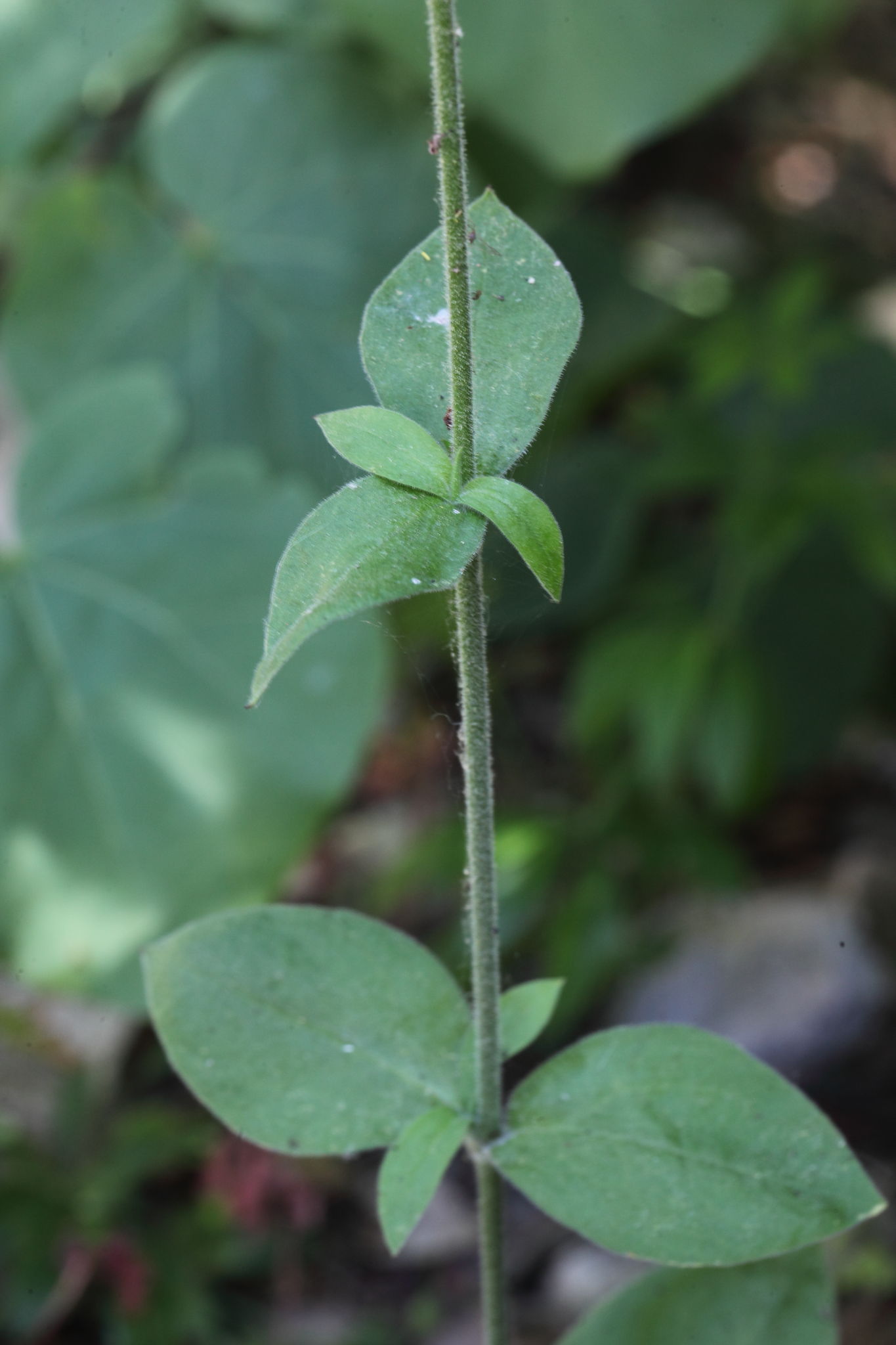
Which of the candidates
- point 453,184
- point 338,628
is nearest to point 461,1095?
point 453,184

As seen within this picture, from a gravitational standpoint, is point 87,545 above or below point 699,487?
above

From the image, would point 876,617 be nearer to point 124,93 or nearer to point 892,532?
point 892,532

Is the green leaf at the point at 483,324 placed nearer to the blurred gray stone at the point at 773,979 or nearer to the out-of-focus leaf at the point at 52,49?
the blurred gray stone at the point at 773,979

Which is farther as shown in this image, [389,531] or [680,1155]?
[680,1155]

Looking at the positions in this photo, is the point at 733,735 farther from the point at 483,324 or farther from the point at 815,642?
the point at 483,324

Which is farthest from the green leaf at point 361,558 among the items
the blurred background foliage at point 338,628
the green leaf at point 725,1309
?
the blurred background foliage at point 338,628

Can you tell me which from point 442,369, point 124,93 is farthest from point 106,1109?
point 124,93

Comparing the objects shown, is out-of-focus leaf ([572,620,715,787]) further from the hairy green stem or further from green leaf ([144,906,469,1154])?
the hairy green stem
